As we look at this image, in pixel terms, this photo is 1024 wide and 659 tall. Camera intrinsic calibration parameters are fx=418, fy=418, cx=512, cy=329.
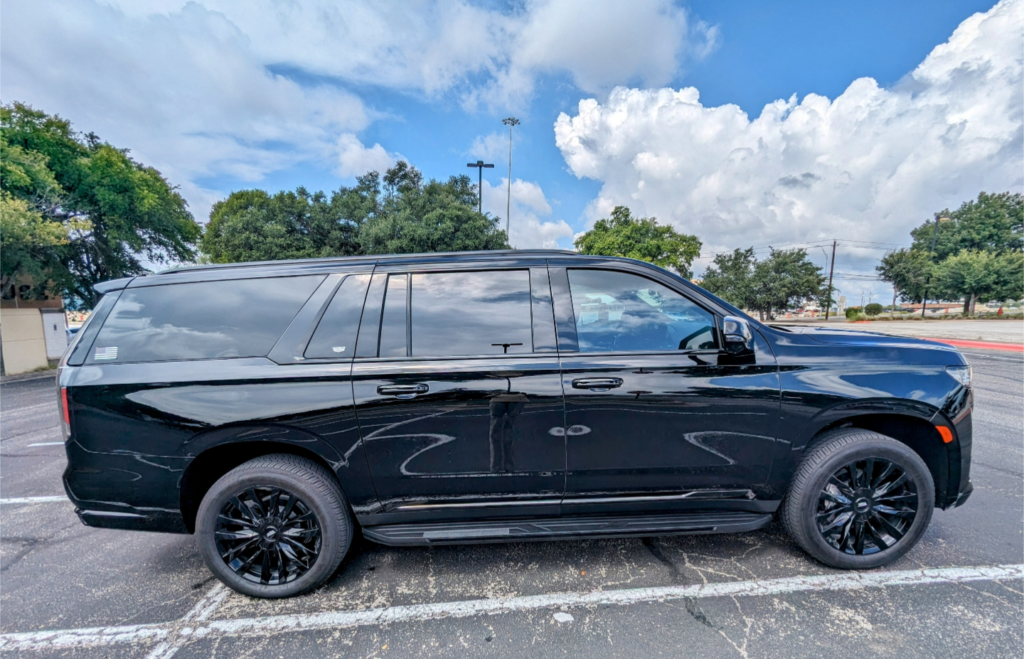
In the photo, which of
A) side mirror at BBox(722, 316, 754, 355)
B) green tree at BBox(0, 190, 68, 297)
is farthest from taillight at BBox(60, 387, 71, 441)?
green tree at BBox(0, 190, 68, 297)

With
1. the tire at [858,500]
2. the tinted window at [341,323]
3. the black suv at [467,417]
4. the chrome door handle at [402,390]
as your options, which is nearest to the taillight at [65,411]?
the black suv at [467,417]

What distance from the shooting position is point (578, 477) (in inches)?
92.2

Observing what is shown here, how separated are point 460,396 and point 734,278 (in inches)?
1927

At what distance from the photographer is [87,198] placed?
43.3 ft

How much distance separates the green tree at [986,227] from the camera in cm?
4450

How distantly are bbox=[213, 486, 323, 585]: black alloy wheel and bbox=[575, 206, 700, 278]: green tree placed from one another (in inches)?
1364

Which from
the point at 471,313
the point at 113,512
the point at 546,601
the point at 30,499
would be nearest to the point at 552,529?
the point at 546,601

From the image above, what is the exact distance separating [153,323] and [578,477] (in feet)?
8.36

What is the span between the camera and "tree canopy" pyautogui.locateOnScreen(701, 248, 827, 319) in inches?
1628

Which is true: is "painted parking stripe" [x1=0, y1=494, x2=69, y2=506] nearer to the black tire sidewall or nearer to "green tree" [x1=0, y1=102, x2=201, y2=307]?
the black tire sidewall

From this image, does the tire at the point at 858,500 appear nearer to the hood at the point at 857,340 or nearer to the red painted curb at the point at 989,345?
the hood at the point at 857,340

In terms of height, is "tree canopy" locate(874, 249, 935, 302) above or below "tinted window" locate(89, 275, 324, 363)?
above

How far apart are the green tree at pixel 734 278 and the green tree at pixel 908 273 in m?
14.8

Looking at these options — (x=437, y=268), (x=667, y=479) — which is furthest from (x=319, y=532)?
(x=667, y=479)
